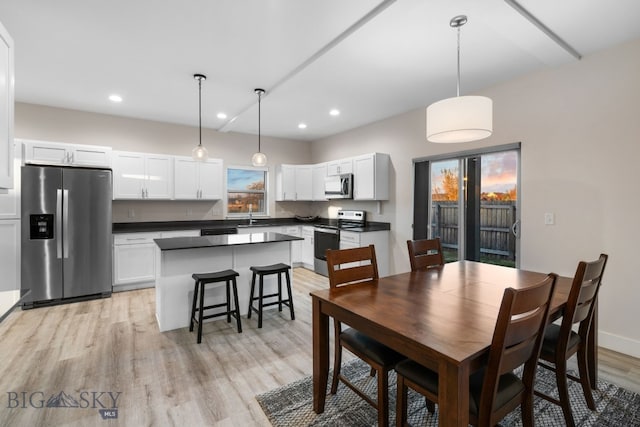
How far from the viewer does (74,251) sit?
4066 millimetres

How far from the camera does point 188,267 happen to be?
131 inches

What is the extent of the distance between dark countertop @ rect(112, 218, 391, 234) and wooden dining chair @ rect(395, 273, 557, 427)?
10.8 feet

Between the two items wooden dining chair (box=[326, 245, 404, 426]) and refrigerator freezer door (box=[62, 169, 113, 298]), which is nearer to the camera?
wooden dining chair (box=[326, 245, 404, 426])

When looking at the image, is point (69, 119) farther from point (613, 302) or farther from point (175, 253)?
point (613, 302)

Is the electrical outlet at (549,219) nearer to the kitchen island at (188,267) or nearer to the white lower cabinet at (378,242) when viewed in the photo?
the white lower cabinet at (378,242)

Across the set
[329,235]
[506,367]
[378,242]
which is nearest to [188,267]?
[329,235]

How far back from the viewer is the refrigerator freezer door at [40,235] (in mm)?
3812

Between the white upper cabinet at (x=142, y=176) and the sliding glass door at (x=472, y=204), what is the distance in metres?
3.98

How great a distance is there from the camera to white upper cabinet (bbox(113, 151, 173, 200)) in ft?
15.7

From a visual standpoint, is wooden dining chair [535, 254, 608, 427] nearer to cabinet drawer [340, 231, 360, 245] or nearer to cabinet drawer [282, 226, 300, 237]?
cabinet drawer [340, 231, 360, 245]

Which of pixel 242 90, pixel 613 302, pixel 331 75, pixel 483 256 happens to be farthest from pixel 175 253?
pixel 613 302

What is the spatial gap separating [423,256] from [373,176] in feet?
7.91

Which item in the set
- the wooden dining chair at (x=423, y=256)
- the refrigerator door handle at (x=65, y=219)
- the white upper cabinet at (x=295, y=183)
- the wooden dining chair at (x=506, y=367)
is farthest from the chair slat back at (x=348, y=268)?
the white upper cabinet at (x=295, y=183)

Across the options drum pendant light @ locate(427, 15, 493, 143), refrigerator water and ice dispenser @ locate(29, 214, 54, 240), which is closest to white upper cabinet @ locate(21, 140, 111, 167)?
refrigerator water and ice dispenser @ locate(29, 214, 54, 240)
